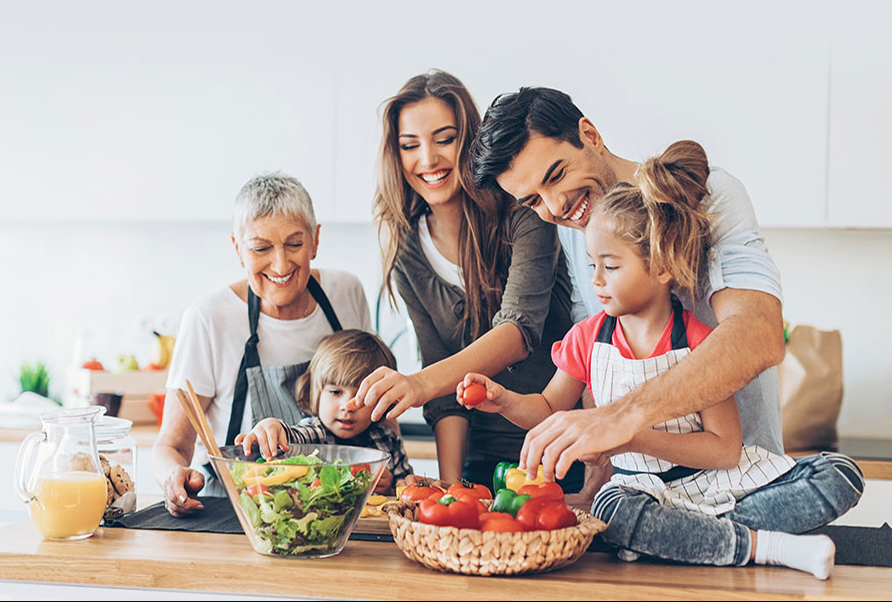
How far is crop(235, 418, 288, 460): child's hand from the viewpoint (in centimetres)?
136

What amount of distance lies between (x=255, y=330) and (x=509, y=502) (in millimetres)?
789

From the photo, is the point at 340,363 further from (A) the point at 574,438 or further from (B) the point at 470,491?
(A) the point at 574,438

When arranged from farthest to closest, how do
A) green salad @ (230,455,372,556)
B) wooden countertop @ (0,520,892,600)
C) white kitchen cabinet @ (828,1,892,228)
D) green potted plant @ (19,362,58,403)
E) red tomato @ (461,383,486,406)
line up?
green potted plant @ (19,362,58,403) → white kitchen cabinet @ (828,1,892,228) → red tomato @ (461,383,486,406) → green salad @ (230,455,372,556) → wooden countertop @ (0,520,892,600)

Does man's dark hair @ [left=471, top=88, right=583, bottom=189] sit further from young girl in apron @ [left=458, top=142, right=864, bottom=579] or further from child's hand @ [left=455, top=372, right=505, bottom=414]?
child's hand @ [left=455, top=372, right=505, bottom=414]

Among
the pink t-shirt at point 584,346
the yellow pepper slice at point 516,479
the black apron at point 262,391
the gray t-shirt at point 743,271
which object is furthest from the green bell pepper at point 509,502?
the black apron at point 262,391

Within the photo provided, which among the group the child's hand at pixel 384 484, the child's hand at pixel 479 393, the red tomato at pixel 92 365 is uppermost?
the child's hand at pixel 479 393

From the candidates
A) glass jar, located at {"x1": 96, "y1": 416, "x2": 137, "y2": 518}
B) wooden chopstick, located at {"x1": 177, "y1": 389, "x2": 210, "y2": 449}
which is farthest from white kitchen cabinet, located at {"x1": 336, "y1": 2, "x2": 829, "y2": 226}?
wooden chopstick, located at {"x1": 177, "y1": 389, "x2": 210, "y2": 449}

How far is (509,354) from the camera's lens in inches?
65.8

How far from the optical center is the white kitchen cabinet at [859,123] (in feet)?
8.21

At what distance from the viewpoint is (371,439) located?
1.79 metres

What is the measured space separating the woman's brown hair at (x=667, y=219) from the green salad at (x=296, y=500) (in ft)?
1.69

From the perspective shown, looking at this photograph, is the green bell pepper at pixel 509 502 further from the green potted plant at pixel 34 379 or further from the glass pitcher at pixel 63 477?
the green potted plant at pixel 34 379

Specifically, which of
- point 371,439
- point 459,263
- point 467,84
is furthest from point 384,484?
point 467,84

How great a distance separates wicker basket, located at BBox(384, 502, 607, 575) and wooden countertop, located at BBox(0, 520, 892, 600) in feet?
0.05
